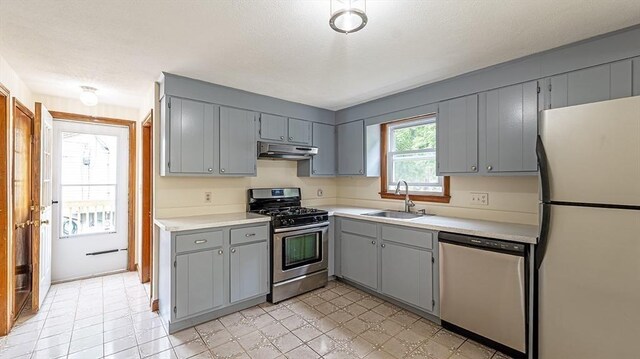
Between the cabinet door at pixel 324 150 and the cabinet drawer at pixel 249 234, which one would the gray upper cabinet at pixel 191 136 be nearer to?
the cabinet drawer at pixel 249 234

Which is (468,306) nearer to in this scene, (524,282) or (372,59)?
(524,282)

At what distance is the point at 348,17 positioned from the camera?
145 cm

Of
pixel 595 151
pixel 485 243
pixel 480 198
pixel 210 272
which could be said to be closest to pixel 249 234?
pixel 210 272

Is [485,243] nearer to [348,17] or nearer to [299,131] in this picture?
[348,17]

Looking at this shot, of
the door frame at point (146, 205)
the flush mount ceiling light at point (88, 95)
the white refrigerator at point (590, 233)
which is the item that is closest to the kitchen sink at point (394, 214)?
the white refrigerator at point (590, 233)

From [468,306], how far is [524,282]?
49cm

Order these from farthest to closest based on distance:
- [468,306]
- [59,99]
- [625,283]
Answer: [59,99], [468,306], [625,283]

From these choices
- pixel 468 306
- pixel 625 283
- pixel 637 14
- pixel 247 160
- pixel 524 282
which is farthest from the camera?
pixel 247 160

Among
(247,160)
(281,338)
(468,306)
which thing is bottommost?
(281,338)

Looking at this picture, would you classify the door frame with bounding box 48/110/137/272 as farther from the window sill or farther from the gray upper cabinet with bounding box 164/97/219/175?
the window sill

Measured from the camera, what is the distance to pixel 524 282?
2.04 metres

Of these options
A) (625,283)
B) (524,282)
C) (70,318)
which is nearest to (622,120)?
(625,283)

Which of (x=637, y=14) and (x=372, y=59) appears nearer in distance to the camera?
(x=637, y=14)

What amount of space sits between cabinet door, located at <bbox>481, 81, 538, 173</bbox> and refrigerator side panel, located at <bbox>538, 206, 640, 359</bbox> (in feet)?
2.21
